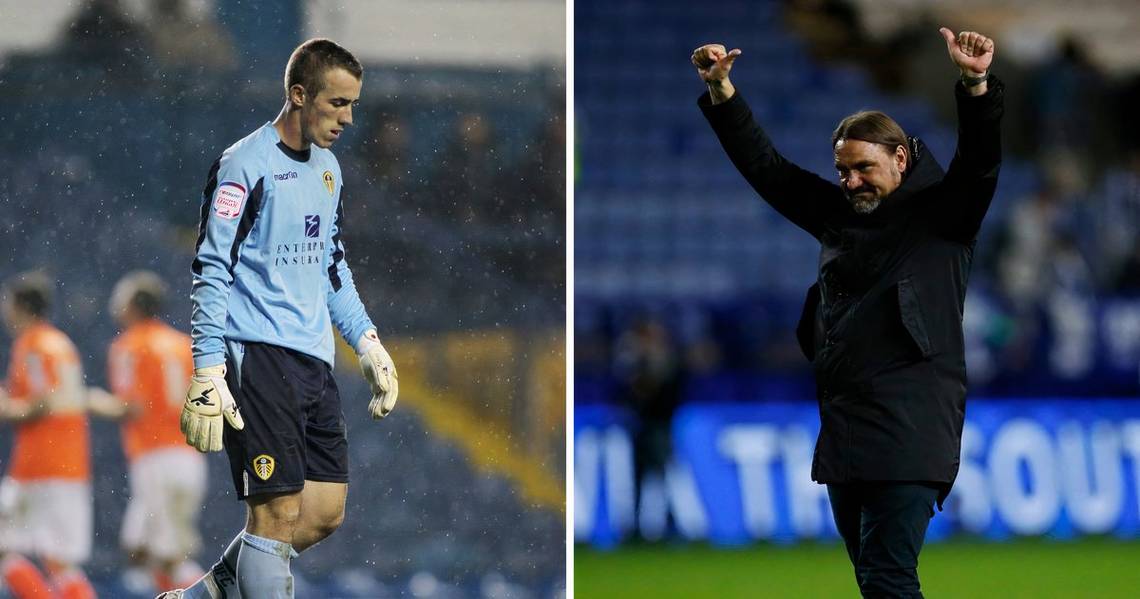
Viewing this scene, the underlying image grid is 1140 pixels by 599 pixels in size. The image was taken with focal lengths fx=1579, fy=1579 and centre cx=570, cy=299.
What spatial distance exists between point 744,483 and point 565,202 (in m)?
5.30

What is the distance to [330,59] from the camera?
167 inches

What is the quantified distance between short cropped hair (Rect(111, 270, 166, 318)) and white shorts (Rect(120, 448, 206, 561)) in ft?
1.29

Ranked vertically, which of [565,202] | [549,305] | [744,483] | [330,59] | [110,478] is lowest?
[744,483]

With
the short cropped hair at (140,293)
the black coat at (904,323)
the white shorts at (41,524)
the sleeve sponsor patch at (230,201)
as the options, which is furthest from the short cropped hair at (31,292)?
the black coat at (904,323)

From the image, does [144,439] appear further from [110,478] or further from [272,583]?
[272,583]

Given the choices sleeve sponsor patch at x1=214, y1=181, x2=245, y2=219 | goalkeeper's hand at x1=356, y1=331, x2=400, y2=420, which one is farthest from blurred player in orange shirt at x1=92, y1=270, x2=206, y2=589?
goalkeeper's hand at x1=356, y1=331, x2=400, y2=420

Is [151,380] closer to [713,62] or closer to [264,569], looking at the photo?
[264,569]

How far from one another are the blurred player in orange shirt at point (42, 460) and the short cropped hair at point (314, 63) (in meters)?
0.93

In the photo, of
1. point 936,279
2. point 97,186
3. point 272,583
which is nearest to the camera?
point 936,279

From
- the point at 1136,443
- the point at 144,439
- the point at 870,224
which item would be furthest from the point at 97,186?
the point at 1136,443

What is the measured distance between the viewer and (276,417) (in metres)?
4.07

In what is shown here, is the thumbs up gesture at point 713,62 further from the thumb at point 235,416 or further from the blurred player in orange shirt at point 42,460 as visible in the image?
the blurred player in orange shirt at point 42,460

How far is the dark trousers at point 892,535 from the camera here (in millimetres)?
3723

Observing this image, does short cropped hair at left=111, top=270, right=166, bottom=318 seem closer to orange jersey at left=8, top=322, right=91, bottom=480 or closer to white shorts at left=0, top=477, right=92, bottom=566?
orange jersey at left=8, top=322, right=91, bottom=480
